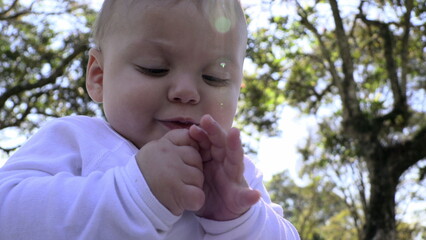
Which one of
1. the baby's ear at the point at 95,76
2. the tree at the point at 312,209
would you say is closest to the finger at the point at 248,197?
the baby's ear at the point at 95,76

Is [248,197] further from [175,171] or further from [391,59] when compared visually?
[391,59]

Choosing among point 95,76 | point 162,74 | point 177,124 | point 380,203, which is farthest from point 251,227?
point 380,203

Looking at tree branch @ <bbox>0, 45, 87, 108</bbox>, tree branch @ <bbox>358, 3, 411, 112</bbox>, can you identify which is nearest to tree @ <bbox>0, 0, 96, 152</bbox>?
tree branch @ <bbox>0, 45, 87, 108</bbox>

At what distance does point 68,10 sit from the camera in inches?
461

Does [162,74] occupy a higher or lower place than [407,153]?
lower

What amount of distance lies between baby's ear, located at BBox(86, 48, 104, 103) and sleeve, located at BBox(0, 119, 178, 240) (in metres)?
0.54

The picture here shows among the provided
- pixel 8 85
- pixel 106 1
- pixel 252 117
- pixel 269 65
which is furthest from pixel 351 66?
pixel 106 1

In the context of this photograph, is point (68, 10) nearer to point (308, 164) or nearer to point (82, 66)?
point (82, 66)

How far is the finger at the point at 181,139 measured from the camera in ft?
3.70

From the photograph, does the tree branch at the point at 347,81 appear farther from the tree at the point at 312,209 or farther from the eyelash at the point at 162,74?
the tree at the point at 312,209

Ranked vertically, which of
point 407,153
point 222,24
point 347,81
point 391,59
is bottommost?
point 222,24

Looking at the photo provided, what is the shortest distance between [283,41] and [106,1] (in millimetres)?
10936

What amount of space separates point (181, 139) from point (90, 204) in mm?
261

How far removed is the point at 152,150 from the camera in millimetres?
1104
